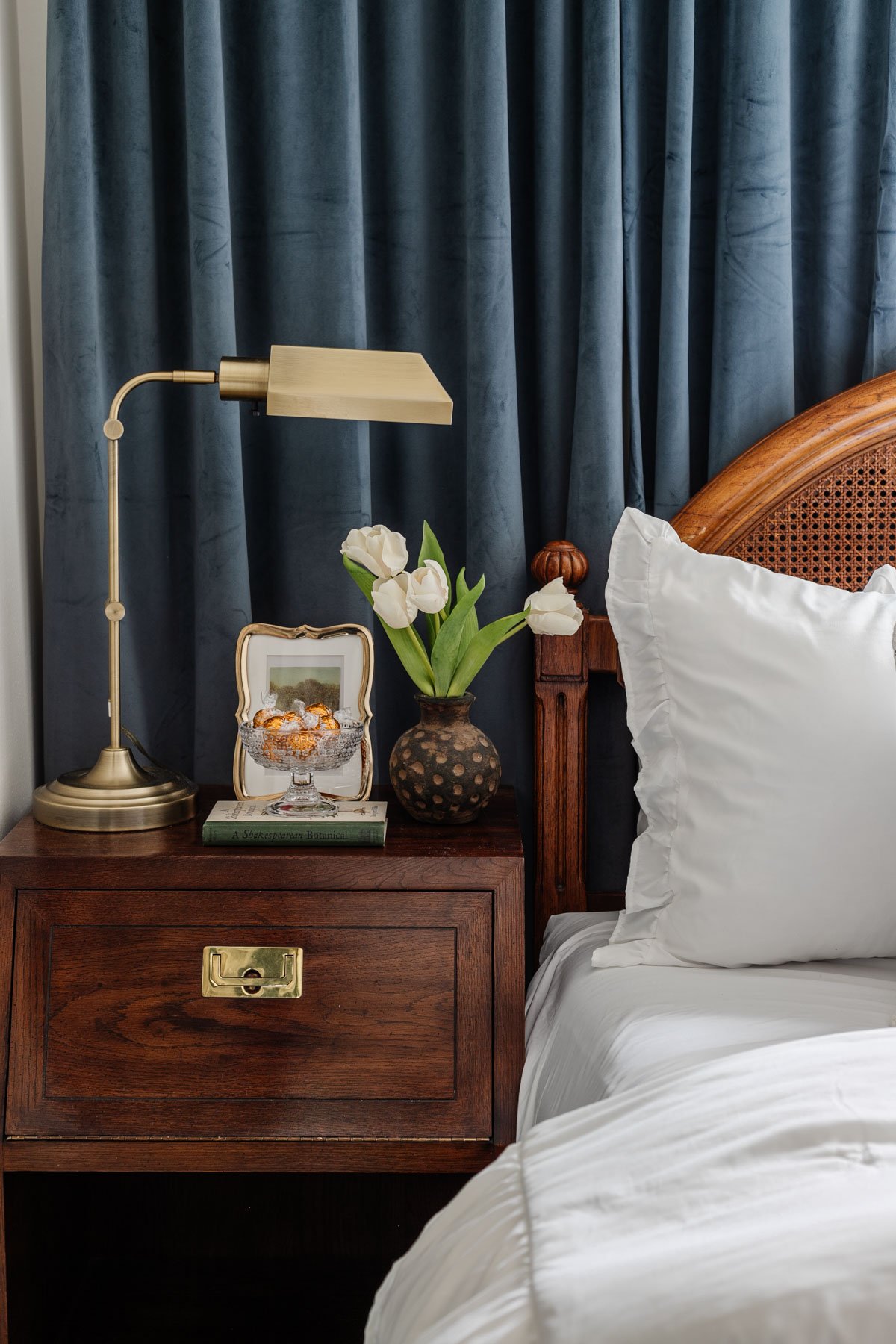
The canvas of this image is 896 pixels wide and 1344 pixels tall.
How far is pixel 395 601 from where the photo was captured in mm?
1254

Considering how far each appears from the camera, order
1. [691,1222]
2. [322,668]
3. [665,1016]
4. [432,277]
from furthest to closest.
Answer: [432,277], [322,668], [665,1016], [691,1222]

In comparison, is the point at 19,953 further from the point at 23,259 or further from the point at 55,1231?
the point at 23,259

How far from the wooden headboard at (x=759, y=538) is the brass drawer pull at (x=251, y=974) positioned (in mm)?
427

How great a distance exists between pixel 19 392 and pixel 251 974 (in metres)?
0.84

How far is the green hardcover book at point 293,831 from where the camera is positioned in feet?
3.84

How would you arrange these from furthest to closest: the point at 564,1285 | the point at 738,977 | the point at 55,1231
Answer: the point at 55,1231, the point at 738,977, the point at 564,1285

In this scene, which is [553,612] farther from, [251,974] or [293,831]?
[251,974]

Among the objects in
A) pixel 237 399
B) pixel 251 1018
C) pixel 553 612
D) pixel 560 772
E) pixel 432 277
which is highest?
pixel 432 277

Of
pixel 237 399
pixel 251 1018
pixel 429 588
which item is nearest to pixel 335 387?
pixel 237 399

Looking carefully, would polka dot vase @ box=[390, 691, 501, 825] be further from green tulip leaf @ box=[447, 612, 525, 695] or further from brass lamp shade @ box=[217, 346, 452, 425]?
brass lamp shade @ box=[217, 346, 452, 425]

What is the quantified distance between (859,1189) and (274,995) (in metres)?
0.67

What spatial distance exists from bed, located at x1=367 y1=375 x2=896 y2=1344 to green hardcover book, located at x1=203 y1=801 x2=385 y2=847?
0.29 m

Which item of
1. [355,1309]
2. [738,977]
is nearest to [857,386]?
[738,977]

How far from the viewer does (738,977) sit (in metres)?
1.12
